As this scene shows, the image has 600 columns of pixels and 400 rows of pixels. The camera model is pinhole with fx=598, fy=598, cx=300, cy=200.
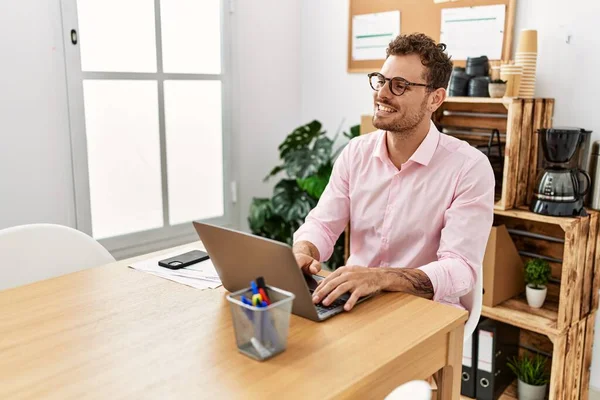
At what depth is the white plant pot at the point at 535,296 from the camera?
2.38 meters

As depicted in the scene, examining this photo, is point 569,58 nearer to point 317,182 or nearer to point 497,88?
point 497,88

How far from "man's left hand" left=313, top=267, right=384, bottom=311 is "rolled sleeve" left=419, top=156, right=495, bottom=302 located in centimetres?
21

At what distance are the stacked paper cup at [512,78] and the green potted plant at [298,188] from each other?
2.71 feet

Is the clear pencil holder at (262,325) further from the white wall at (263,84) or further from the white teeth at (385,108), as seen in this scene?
the white wall at (263,84)

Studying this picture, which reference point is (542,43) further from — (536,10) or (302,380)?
(302,380)

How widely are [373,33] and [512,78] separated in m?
0.98

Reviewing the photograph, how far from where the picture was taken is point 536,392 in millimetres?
2412

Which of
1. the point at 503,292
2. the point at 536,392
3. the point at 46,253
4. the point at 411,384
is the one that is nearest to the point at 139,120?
the point at 46,253

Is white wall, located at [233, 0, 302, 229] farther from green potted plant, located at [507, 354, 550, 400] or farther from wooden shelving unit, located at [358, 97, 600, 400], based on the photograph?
green potted plant, located at [507, 354, 550, 400]

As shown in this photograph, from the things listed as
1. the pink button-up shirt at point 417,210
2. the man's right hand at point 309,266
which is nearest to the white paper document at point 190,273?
the man's right hand at point 309,266

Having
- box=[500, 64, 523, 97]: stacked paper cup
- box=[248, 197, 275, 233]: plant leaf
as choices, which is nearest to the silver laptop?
box=[500, 64, 523, 97]: stacked paper cup

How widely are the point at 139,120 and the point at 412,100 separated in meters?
1.60

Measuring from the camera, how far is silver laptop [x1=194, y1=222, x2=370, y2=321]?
Answer: 1.17m

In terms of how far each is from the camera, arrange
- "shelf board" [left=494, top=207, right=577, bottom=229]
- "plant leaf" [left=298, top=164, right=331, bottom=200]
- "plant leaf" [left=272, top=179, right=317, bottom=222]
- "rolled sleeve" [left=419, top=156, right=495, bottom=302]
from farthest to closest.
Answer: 1. "plant leaf" [left=272, top=179, right=317, bottom=222]
2. "plant leaf" [left=298, top=164, right=331, bottom=200]
3. "shelf board" [left=494, top=207, right=577, bottom=229]
4. "rolled sleeve" [left=419, top=156, right=495, bottom=302]
